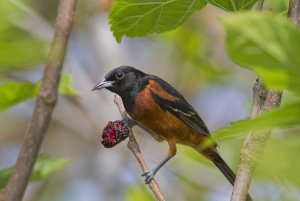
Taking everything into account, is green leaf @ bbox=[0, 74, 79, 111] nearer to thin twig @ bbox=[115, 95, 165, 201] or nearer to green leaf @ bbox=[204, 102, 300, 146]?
thin twig @ bbox=[115, 95, 165, 201]

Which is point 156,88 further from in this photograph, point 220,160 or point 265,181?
point 265,181

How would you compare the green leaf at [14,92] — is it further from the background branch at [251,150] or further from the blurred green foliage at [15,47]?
the background branch at [251,150]

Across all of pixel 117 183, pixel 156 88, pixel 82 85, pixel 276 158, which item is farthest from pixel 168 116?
pixel 276 158

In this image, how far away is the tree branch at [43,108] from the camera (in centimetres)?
138

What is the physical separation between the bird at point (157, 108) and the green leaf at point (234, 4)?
7.84 feet

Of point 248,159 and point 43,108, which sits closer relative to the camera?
point 43,108

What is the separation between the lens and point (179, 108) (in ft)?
15.0

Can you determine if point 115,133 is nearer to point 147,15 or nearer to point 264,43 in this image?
point 147,15

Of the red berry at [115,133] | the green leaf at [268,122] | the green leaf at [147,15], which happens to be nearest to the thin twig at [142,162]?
the red berry at [115,133]

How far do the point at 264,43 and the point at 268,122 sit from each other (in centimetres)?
13

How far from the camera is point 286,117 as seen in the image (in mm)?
1007

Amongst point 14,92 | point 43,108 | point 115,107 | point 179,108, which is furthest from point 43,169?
point 115,107

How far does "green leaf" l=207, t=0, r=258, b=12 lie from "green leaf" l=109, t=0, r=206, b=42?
50 mm

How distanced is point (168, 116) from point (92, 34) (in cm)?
241
